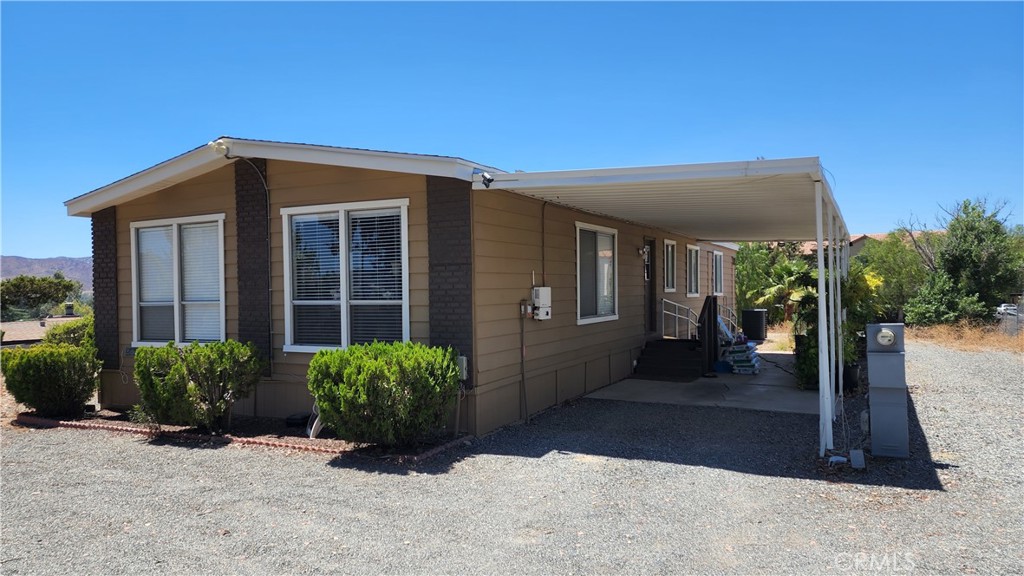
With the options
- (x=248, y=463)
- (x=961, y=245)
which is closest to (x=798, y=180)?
(x=248, y=463)

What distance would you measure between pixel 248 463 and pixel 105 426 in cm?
281

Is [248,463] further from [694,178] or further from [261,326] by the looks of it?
[694,178]

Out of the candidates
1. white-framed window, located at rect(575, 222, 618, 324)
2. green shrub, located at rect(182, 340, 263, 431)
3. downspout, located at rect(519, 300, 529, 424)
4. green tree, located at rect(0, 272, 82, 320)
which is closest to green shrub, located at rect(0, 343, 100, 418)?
green shrub, located at rect(182, 340, 263, 431)

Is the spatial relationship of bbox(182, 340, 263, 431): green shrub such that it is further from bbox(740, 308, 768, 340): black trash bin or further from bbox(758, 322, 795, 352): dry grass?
bbox(740, 308, 768, 340): black trash bin

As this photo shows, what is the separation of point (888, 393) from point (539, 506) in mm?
3264

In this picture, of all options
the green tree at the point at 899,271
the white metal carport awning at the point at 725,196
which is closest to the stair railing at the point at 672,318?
the white metal carport awning at the point at 725,196

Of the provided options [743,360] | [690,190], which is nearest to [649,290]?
[743,360]

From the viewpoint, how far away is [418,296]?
6.74 meters

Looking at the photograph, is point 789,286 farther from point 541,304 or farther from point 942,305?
point 942,305

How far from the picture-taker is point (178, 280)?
8.27 m

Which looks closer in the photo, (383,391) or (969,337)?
(383,391)

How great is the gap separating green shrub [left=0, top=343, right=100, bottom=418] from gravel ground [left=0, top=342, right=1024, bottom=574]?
40.7 inches

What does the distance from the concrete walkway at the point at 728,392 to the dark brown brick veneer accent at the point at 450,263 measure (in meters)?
2.97

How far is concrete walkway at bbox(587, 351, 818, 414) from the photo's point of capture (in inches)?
322
